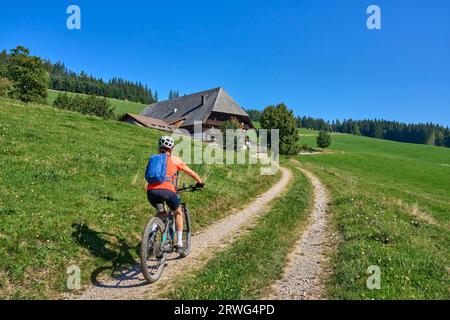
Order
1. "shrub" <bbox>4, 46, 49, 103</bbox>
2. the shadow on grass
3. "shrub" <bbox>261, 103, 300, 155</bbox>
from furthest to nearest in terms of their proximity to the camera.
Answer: "shrub" <bbox>261, 103, 300, 155</bbox> < "shrub" <bbox>4, 46, 49, 103</bbox> < the shadow on grass

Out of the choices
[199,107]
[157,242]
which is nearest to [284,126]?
[199,107]

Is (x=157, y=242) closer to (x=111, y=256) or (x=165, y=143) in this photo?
(x=111, y=256)

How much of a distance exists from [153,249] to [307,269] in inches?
162

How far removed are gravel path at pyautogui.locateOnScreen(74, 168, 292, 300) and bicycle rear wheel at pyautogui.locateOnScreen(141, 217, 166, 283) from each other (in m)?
0.24

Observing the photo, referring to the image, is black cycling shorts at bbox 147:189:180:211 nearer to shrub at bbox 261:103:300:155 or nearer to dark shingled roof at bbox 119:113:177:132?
shrub at bbox 261:103:300:155

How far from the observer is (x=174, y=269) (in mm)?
8547

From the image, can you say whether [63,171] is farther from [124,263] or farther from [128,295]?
[128,295]

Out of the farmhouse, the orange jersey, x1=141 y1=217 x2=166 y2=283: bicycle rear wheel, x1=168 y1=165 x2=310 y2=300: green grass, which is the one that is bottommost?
x1=168 y1=165 x2=310 y2=300: green grass

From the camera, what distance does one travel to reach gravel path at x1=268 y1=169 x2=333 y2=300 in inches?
278

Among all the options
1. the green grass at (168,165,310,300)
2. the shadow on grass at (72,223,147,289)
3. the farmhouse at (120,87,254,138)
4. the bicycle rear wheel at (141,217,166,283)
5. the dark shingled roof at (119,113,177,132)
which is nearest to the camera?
the green grass at (168,165,310,300)

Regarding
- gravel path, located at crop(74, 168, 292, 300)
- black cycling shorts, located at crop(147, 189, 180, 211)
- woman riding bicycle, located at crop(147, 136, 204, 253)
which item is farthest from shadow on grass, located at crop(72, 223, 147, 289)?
black cycling shorts, located at crop(147, 189, 180, 211)

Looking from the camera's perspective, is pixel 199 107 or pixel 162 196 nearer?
pixel 162 196
